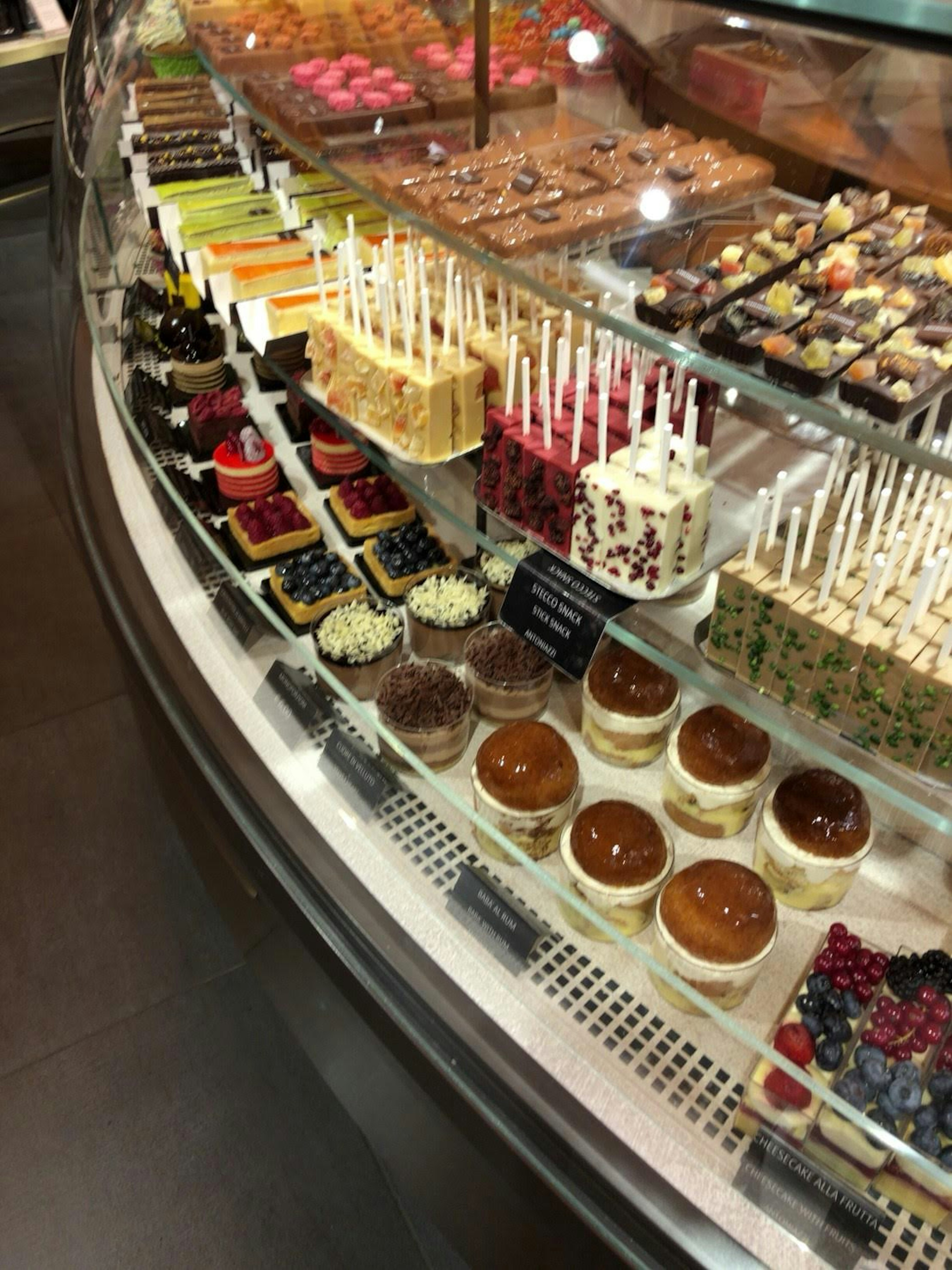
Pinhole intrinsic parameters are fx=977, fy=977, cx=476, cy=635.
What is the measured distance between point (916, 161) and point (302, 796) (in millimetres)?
1504

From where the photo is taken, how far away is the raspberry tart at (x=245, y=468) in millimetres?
→ 2320

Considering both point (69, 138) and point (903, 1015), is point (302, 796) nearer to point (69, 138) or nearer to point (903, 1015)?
point (903, 1015)

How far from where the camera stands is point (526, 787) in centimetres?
160

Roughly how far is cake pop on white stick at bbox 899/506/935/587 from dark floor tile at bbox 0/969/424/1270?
5.27 feet

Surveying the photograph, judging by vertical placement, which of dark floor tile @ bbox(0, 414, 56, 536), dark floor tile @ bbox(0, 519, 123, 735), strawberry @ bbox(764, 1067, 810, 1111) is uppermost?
strawberry @ bbox(764, 1067, 810, 1111)

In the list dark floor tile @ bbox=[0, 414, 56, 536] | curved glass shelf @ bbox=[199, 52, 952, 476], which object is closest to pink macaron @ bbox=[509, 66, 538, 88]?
curved glass shelf @ bbox=[199, 52, 952, 476]

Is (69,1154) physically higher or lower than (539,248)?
lower

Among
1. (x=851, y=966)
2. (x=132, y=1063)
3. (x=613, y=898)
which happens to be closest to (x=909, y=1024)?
(x=851, y=966)

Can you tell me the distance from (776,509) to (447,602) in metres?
0.89

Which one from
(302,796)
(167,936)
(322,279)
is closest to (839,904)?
(302,796)

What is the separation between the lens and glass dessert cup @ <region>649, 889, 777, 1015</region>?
1.38 meters

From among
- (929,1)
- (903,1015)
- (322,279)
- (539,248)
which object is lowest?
(903,1015)

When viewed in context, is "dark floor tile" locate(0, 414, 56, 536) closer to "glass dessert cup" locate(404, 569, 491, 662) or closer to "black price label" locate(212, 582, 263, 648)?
"black price label" locate(212, 582, 263, 648)

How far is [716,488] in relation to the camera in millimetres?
1453
